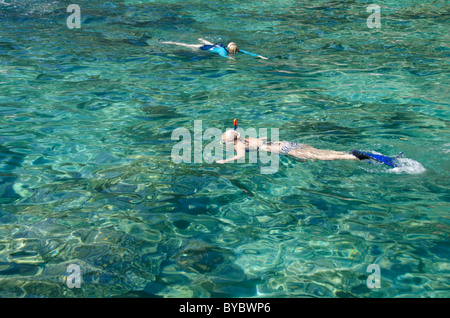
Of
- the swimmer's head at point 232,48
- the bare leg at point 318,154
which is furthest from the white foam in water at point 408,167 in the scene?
the swimmer's head at point 232,48

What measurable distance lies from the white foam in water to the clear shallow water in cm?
4

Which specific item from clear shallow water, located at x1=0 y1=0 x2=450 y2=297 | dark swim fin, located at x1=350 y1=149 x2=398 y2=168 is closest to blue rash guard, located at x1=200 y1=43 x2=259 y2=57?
clear shallow water, located at x1=0 y1=0 x2=450 y2=297

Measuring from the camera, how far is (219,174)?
5.90 meters

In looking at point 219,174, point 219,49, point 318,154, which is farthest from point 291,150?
point 219,49

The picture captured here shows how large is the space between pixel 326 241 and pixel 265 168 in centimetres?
181

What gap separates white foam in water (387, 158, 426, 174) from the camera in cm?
561

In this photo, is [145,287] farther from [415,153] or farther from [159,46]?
[159,46]

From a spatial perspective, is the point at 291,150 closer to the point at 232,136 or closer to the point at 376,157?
the point at 232,136

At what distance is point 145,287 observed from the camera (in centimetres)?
394

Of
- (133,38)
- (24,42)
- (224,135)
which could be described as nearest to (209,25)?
(133,38)

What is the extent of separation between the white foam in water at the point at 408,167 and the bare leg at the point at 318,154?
0.56 metres

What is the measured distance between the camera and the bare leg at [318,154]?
599 cm

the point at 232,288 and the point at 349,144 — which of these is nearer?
the point at 232,288

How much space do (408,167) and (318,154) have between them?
45.5 inches
